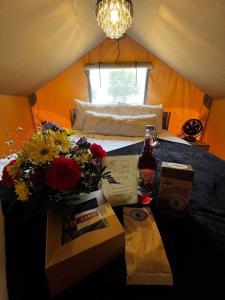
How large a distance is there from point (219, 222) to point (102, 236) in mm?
465

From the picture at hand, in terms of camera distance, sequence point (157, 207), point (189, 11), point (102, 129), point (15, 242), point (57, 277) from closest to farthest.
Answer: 1. point (57, 277)
2. point (15, 242)
3. point (157, 207)
4. point (189, 11)
5. point (102, 129)

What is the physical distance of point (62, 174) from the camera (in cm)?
41

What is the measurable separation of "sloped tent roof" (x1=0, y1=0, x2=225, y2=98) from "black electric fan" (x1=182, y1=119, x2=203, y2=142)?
442 mm

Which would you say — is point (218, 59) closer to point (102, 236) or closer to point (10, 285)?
point (102, 236)

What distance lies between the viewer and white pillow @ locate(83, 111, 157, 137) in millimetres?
2014

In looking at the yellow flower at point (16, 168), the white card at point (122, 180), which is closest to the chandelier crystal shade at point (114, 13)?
the white card at point (122, 180)

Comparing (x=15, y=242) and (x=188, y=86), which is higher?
(x=188, y=86)

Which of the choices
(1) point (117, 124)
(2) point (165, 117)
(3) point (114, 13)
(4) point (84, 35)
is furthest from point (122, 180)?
(2) point (165, 117)

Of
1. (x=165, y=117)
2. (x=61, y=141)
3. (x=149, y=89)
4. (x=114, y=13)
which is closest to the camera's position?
(x=61, y=141)

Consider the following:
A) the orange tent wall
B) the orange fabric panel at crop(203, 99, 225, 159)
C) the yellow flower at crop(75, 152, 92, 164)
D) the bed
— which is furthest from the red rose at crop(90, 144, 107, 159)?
the orange tent wall

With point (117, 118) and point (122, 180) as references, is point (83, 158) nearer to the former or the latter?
point (122, 180)

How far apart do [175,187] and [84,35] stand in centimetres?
202

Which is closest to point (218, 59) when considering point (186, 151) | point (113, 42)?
point (186, 151)

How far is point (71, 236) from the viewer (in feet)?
1.36
